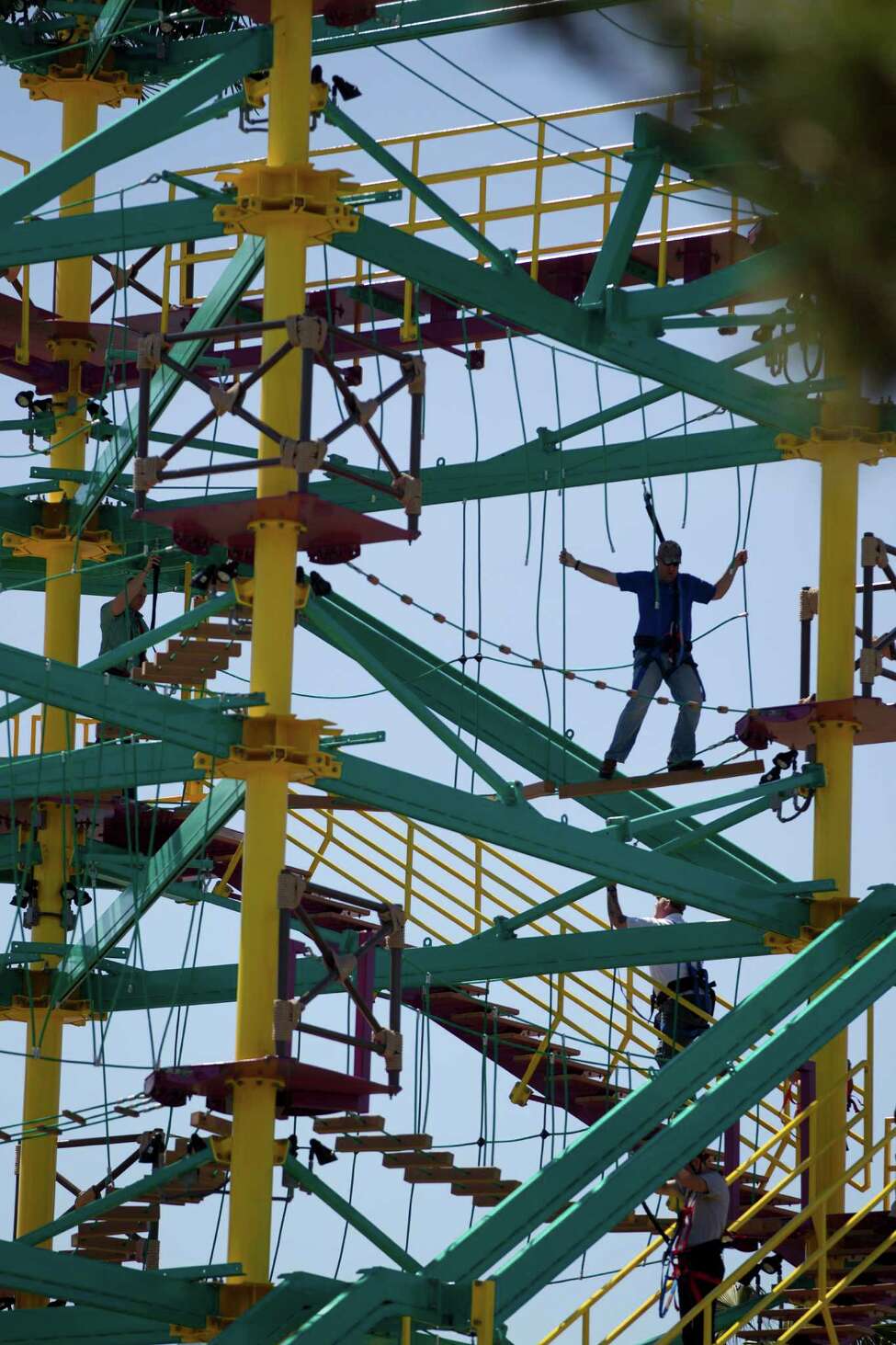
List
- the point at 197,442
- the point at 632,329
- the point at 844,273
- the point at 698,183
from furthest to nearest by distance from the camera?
the point at 197,442
the point at 632,329
the point at 698,183
the point at 844,273

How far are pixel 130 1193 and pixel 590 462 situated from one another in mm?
9110

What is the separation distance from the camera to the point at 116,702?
62.3ft

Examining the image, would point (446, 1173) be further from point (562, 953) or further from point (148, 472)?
point (148, 472)

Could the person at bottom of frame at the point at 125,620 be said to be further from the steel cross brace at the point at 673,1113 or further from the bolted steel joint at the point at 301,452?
the steel cross brace at the point at 673,1113

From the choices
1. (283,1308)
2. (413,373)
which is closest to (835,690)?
(413,373)

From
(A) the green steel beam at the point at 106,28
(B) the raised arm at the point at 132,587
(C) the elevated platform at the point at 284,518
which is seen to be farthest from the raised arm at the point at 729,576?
(A) the green steel beam at the point at 106,28

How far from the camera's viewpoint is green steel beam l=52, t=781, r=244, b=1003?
2058 cm

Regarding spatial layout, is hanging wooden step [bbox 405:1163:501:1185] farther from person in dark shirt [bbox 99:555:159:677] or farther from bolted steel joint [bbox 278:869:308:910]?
person in dark shirt [bbox 99:555:159:677]

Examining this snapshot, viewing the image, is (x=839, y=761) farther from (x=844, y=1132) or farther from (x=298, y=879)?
(x=298, y=879)

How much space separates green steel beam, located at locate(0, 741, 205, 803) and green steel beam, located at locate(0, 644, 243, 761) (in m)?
1.67

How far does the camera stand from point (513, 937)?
23.0m

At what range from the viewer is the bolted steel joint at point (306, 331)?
19406mm

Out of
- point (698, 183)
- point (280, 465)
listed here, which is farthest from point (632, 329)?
point (698, 183)

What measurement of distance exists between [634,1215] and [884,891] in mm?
3858
